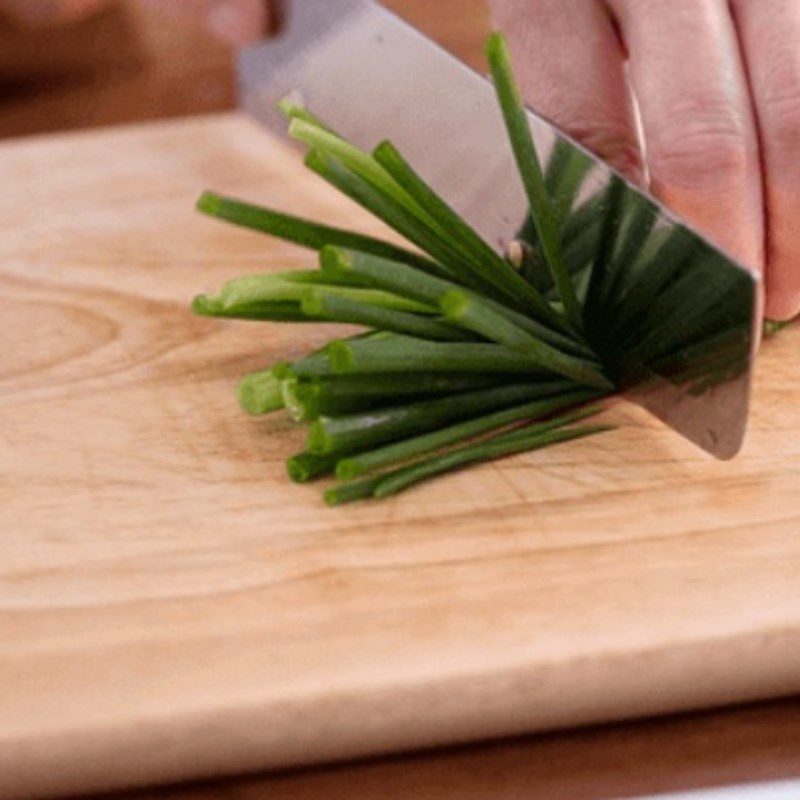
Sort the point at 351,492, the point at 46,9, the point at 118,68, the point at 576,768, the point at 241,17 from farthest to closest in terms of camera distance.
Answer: the point at 118,68
the point at 46,9
the point at 241,17
the point at 351,492
the point at 576,768

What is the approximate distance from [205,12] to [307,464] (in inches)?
40.6

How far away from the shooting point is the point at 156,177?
1914mm

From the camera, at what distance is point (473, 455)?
1.28 metres

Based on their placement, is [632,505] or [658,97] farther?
[658,97]

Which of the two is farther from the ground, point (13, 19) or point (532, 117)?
point (13, 19)

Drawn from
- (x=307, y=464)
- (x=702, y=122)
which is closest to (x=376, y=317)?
(x=307, y=464)

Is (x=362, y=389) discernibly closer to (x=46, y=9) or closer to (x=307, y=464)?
(x=307, y=464)

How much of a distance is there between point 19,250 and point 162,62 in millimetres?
871

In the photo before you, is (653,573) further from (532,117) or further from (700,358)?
(532,117)

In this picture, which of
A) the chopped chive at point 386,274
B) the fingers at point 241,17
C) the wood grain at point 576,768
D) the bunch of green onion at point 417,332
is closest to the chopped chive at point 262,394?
the bunch of green onion at point 417,332

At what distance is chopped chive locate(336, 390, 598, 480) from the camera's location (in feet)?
4.07

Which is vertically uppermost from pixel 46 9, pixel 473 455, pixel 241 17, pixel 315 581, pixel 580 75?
pixel 46 9

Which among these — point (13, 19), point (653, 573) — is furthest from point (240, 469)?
point (13, 19)

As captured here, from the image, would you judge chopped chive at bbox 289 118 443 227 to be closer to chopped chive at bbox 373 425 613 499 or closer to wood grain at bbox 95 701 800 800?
chopped chive at bbox 373 425 613 499
